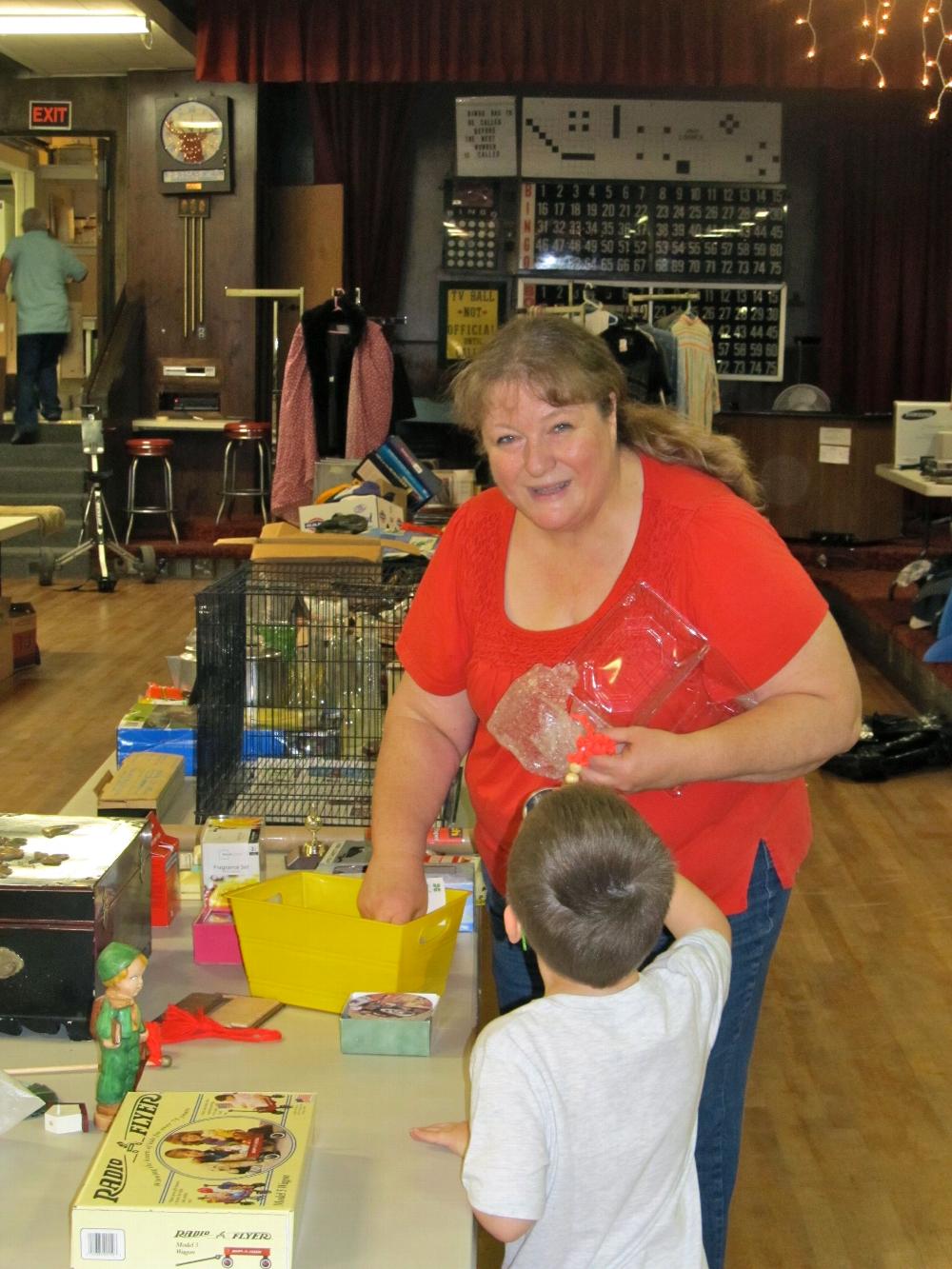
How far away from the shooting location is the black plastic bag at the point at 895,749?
236 inches

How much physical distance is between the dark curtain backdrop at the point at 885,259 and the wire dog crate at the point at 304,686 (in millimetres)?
9621

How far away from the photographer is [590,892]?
147 centimetres

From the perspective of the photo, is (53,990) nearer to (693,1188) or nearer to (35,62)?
(693,1188)

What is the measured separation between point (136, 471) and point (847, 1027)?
341 inches

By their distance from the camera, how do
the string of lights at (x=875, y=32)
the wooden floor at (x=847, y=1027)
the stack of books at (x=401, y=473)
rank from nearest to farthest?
the wooden floor at (x=847, y=1027)
the stack of books at (x=401, y=473)
the string of lights at (x=875, y=32)

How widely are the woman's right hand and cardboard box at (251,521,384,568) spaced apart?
1611mm

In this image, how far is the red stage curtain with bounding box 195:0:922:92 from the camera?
9992mm

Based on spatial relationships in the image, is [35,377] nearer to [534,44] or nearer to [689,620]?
[534,44]

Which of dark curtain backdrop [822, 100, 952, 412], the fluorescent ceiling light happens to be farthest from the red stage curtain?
dark curtain backdrop [822, 100, 952, 412]

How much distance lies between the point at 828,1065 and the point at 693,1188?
2.07 metres

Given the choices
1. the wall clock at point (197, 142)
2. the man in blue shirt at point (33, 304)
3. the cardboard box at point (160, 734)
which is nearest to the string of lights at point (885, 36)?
the wall clock at point (197, 142)

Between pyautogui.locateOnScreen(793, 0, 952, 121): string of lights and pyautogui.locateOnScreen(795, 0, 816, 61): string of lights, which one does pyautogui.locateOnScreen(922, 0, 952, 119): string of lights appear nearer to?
pyautogui.locateOnScreen(793, 0, 952, 121): string of lights

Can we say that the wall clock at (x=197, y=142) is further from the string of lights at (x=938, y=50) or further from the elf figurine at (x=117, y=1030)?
the elf figurine at (x=117, y=1030)

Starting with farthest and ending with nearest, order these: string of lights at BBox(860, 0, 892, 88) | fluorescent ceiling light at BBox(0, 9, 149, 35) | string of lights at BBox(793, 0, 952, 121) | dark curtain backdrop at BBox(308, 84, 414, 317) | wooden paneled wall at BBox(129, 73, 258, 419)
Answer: dark curtain backdrop at BBox(308, 84, 414, 317)
wooden paneled wall at BBox(129, 73, 258, 419)
fluorescent ceiling light at BBox(0, 9, 149, 35)
string of lights at BBox(793, 0, 952, 121)
string of lights at BBox(860, 0, 892, 88)
